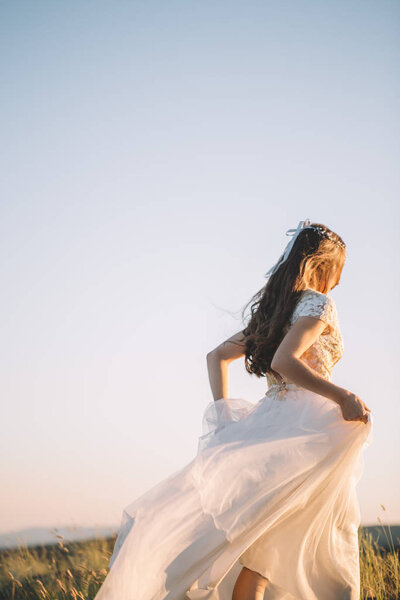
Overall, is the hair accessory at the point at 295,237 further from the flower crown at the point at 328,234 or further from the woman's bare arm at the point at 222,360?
the woman's bare arm at the point at 222,360

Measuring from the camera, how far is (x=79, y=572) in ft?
19.5

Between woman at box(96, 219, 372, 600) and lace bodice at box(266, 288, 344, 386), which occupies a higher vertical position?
lace bodice at box(266, 288, 344, 386)

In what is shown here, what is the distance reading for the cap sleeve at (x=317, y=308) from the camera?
2986mm

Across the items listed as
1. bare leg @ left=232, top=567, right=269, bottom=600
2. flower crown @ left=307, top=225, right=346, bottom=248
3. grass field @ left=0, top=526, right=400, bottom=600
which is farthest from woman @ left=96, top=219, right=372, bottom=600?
grass field @ left=0, top=526, right=400, bottom=600

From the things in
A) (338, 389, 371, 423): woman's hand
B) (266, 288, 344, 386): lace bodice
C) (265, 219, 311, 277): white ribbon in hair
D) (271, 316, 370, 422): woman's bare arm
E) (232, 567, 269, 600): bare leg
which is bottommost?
(232, 567, 269, 600): bare leg

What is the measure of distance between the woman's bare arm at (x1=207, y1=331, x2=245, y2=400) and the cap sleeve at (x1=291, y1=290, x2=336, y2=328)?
0.51m

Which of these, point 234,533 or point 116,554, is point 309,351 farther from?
point 116,554

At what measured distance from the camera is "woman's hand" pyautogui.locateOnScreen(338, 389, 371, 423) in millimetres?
2773

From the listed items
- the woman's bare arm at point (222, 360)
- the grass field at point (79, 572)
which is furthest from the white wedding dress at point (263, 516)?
the grass field at point (79, 572)

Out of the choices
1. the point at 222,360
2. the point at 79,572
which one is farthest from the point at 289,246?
the point at 79,572

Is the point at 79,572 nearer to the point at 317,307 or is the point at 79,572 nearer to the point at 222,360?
the point at 222,360

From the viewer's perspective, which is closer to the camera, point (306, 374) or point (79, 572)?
point (306, 374)

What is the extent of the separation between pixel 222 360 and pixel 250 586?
1.26 metres

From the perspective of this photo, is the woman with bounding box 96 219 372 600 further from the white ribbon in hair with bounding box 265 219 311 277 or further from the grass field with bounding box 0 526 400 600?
the grass field with bounding box 0 526 400 600
